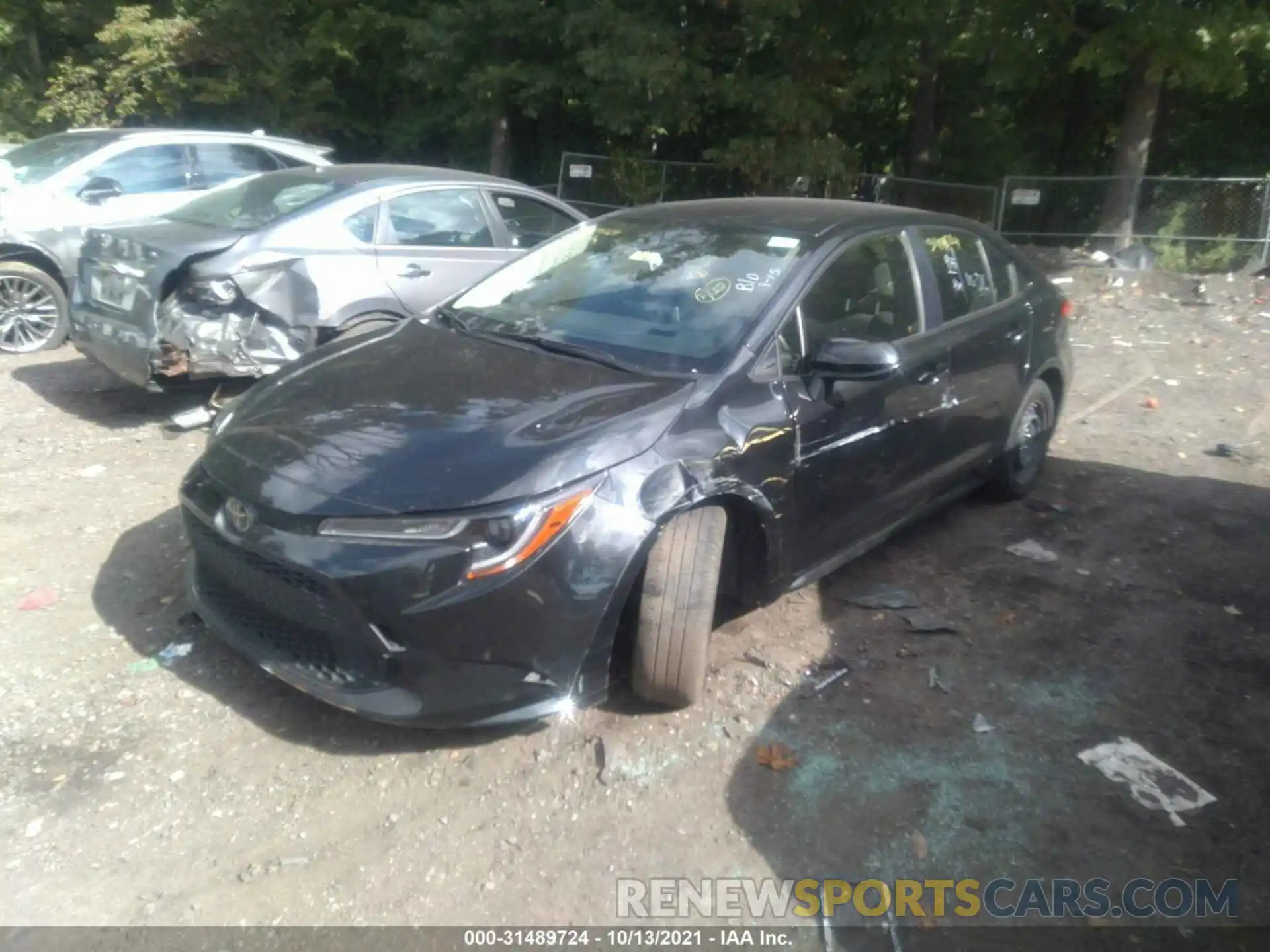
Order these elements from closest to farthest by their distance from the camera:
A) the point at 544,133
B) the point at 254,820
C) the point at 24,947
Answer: the point at 24,947 < the point at 254,820 < the point at 544,133

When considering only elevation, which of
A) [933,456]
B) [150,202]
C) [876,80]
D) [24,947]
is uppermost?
[876,80]

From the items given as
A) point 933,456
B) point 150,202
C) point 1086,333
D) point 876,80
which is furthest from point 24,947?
point 876,80

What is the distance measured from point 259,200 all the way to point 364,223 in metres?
0.76

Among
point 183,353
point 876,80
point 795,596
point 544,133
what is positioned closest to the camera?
point 795,596

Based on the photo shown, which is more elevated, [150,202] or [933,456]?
[150,202]

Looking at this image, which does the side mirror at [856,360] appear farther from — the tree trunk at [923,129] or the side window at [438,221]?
the tree trunk at [923,129]

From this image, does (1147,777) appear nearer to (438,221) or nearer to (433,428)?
(433,428)

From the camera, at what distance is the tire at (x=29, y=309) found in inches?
328

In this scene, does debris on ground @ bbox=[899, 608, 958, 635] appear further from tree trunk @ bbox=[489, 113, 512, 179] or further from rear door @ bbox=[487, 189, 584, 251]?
tree trunk @ bbox=[489, 113, 512, 179]

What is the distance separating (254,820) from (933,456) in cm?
329

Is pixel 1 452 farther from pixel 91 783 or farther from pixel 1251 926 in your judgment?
pixel 1251 926

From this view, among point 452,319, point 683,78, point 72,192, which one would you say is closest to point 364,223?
point 452,319

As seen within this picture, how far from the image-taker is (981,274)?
5.56 meters

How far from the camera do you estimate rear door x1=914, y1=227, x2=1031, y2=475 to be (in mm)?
5148
